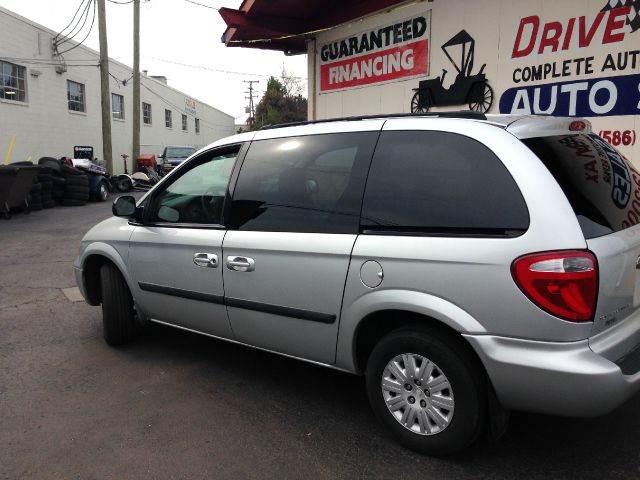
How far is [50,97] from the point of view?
20500 millimetres

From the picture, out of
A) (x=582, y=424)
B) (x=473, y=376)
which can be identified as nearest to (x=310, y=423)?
(x=473, y=376)

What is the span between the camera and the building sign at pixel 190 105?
130 ft

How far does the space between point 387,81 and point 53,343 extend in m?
5.39

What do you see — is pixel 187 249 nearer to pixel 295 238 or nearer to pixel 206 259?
pixel 206 259

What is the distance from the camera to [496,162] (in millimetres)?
2547

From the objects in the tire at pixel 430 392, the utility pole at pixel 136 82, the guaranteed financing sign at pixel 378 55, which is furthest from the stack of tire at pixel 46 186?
the tire at pixel 430 392

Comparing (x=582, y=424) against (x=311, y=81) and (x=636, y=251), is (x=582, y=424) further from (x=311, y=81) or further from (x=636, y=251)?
(x=311, y=81)

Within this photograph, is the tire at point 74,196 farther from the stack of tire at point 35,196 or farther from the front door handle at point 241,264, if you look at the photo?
the front door handle at point 241,264

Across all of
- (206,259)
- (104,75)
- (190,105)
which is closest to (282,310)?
(206,259)

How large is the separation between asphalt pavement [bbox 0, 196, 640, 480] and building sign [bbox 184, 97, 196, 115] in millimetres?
37409

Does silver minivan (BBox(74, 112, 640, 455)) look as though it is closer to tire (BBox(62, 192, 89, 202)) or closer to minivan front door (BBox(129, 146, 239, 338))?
minivan front door (BBox(129, 146, 239, 338))

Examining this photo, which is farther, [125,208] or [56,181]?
[56,181]

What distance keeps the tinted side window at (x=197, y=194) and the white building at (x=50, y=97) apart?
13547 millimetres

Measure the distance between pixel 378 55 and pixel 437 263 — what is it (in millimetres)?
5830
